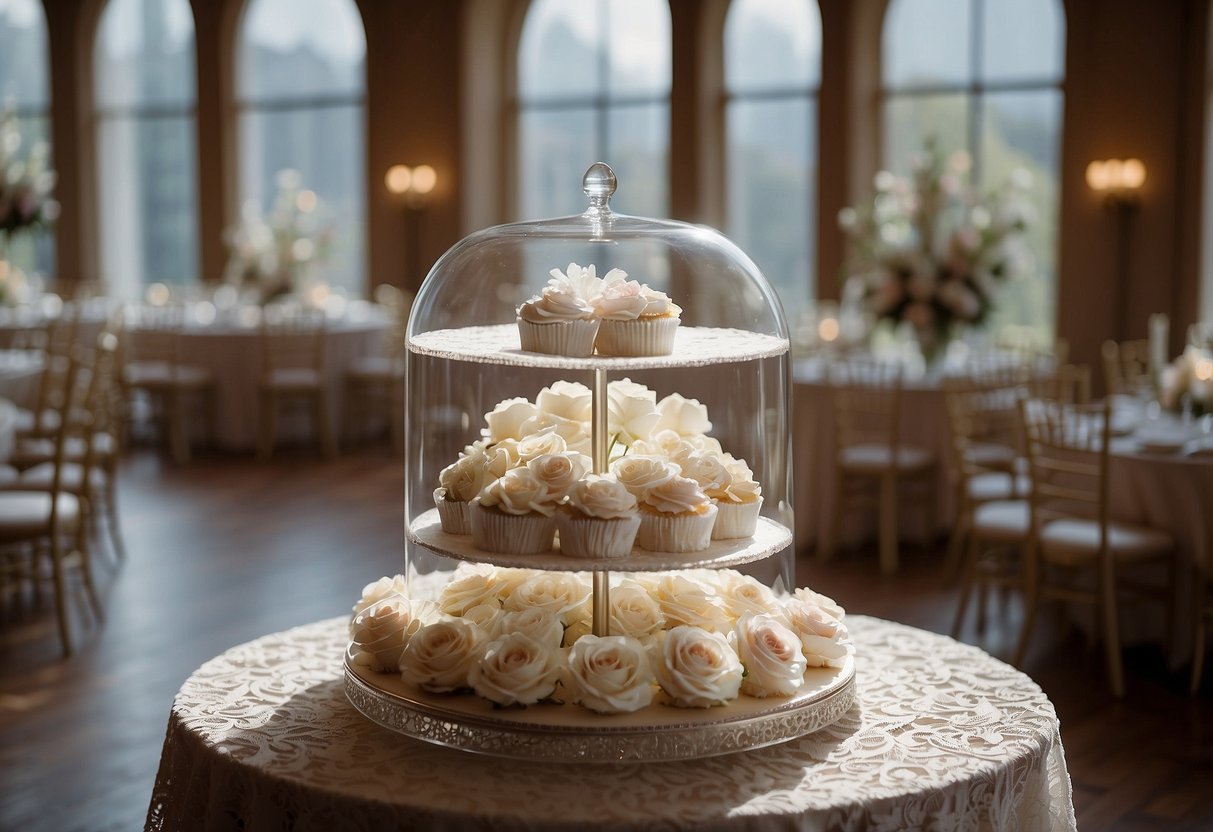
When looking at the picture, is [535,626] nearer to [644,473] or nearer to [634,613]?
[634,613]

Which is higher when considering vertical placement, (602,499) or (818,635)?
(602,499)

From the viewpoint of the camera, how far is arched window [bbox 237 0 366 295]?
13320mm

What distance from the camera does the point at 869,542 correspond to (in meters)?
7.91

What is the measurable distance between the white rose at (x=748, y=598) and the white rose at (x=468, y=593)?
1.45 feet

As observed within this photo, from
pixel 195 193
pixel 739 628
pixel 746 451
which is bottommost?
pixel 739 628

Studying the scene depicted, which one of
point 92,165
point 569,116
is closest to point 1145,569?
point 569,116

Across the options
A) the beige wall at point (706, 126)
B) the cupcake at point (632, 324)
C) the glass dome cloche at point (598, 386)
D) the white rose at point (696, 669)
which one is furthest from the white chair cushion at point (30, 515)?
the beige wall at point (706, 126)

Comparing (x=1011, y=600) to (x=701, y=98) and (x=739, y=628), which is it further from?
(x=701, y=98)

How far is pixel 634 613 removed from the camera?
2.51 meters

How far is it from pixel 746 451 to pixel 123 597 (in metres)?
4.52

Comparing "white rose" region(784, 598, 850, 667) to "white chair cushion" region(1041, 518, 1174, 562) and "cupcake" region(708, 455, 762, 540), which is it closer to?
"cupcake" region(708, 455, 762, 540)

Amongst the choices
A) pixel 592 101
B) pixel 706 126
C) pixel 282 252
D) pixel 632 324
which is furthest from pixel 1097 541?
pixel 592 101

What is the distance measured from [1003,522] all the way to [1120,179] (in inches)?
191

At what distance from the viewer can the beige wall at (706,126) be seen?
959cm
